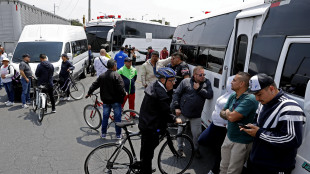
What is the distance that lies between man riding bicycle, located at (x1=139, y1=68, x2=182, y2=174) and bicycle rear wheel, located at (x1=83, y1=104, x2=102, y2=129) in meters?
2.90

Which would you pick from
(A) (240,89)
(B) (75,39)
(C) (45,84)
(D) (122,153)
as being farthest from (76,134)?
(B) (75,39)

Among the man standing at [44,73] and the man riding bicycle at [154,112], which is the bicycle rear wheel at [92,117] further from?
the man riding bicycle at [154,112]

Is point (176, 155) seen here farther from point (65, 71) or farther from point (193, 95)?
point (65, 71)

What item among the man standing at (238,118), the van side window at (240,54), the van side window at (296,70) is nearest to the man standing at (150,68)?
the van side window at (240,54)

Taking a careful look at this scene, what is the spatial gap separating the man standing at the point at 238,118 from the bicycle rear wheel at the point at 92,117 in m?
3.72

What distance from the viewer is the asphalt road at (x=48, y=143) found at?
4.54 metres

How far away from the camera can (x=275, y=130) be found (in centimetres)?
253

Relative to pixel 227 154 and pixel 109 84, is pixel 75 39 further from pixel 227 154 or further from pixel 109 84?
pixel 227 154

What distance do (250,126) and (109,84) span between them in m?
3.32

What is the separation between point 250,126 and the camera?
269 cm

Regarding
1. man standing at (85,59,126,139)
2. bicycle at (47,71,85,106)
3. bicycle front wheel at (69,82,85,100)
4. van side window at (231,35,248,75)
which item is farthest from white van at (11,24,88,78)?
van side window at (231,35,248,75)

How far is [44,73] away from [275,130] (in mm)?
6652

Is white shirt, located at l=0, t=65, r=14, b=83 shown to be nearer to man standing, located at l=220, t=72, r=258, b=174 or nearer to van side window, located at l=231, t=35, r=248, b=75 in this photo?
van side window, located at l=231, t=35, r=248, b=75

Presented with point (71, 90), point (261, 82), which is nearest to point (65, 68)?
point (71, 90)
